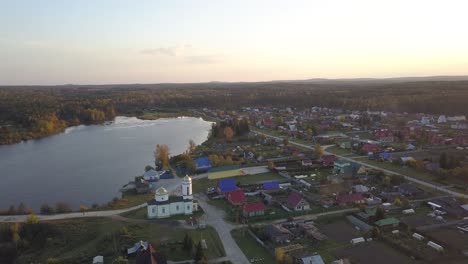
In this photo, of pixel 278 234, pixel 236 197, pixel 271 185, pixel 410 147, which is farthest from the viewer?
pixel 410 147

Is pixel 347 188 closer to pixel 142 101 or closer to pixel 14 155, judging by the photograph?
pixel 14 155

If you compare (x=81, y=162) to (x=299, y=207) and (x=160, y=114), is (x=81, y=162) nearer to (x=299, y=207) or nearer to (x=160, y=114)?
(x=299, y=207)

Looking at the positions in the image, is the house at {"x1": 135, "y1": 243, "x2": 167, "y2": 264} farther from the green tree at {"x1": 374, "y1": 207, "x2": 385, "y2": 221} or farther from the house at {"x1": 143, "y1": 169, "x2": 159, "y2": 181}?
the house at {"x1": 143, "y1": 169, "x2": 159, "y2": 181}

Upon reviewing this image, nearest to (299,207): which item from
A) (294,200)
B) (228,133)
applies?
(294,200)

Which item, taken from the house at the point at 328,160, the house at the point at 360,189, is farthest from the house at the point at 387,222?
the house at the point at 328,160

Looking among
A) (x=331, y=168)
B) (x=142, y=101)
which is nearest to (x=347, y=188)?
(x=331, y=168)

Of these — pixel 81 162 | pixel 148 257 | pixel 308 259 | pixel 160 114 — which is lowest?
pixel 160 114
